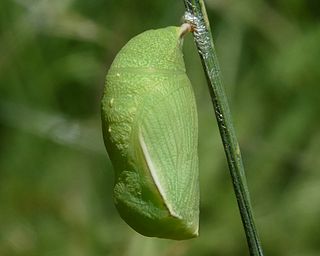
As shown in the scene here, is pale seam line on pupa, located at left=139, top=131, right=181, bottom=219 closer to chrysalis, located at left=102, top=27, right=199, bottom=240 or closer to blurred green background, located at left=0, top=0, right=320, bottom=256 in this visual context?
chrysalis, located at left=102, top=27, right=199, bottom=240

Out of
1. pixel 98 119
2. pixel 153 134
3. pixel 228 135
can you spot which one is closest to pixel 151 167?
pixel 153 134

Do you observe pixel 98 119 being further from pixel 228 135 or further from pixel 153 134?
pixel 228 135

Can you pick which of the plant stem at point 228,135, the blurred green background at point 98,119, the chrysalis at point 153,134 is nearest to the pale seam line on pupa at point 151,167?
the chrysalis at point 153,134

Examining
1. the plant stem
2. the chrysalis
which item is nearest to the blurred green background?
the chrysalis

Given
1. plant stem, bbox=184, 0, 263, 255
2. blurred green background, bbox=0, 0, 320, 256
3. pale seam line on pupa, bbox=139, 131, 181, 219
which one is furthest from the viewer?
blurred green background, bbox=0, 0, 320, 256

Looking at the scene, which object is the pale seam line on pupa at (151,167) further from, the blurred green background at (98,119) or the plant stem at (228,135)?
the blurred green background at (98,119)

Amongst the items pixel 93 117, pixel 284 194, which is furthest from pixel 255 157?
pixel 93 117

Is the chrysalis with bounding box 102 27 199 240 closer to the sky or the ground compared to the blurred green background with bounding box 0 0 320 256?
closer to the sky
